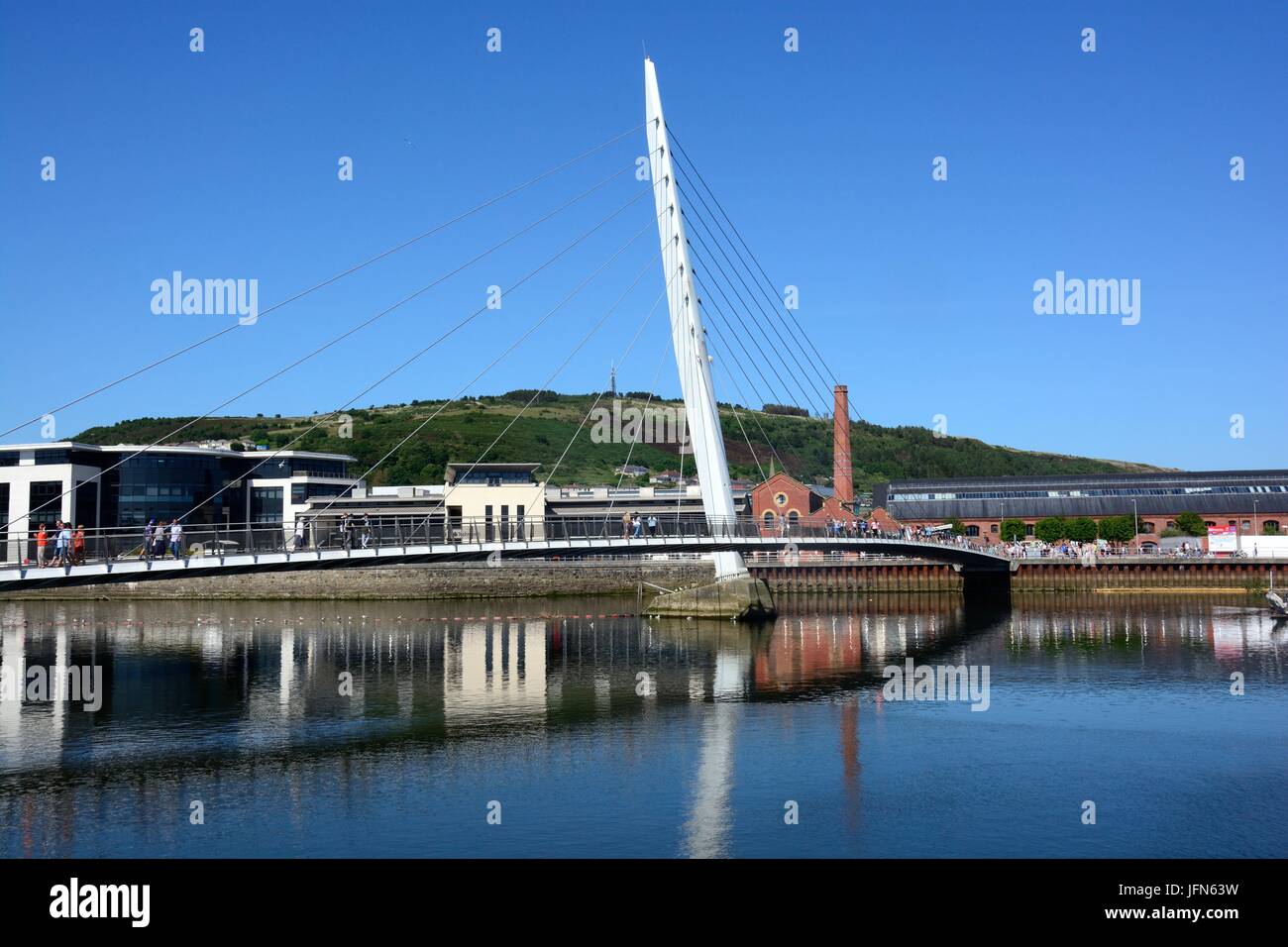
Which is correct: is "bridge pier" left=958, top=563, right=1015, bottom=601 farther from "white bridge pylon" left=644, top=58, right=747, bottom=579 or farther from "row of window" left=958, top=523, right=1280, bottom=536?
"white bridge pylon" left=644, top=58, right=747, bottom=579

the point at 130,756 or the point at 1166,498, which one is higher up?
the point at 1166,498

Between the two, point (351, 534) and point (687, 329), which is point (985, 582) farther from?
point (351, 534)

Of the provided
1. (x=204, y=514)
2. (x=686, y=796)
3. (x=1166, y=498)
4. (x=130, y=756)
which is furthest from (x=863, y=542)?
(x=204, y=514)

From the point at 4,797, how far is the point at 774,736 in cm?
1441

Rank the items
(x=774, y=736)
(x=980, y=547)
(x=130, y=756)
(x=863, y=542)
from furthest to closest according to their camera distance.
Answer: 1. (x=980, y=547)
2. (x=863, y=542)
3. (x=774, y=736)
4. (x=130, y=756)

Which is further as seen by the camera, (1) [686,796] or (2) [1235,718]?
(2) [1235,718]

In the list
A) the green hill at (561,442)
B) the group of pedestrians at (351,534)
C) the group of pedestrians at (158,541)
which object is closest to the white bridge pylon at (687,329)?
the group of pedestrians at (351,534)

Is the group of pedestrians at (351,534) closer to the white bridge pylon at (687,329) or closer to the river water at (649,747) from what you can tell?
the river water at (649,747)

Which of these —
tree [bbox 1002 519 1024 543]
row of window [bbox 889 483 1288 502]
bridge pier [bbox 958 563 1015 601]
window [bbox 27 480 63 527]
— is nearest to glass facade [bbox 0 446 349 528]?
window [bbox 27 480 63 527]

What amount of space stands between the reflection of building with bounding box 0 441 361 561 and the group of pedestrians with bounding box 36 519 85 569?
32.5 m

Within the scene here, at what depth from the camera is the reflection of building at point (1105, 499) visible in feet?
229
